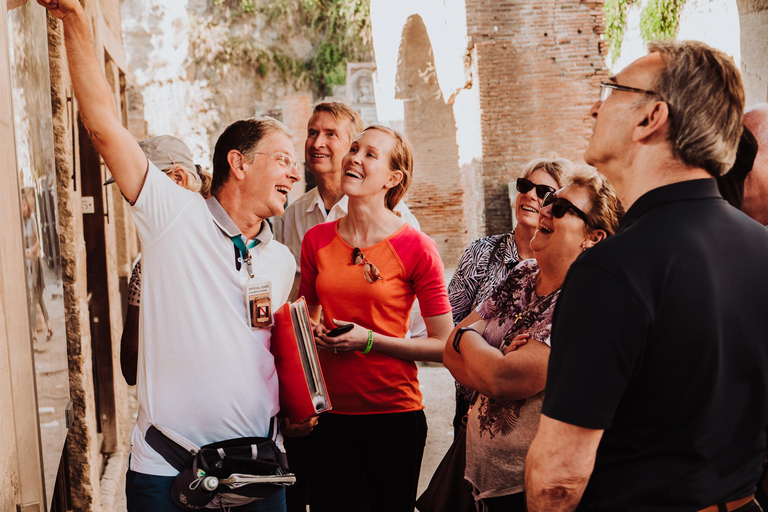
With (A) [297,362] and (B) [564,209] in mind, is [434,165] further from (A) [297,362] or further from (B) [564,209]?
(A) [297,362]

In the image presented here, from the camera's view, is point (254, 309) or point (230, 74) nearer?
point (254, 309)

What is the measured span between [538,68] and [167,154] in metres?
7.71

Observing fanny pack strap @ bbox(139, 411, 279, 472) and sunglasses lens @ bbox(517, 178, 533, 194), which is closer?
fanny pack strap @ bbox(139, 411, 279, 472)

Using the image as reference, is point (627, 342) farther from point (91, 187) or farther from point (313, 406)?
point (91, 187)

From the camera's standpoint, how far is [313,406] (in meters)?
2.25

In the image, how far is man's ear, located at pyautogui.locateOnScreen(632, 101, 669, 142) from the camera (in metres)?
1.49

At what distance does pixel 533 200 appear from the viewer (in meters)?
3.33

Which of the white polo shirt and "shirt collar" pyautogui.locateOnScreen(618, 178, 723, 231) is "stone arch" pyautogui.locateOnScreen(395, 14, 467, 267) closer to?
the white polo shirt

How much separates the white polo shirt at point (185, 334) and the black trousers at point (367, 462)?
80 centimetres

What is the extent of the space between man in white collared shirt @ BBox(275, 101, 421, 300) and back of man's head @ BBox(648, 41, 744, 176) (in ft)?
7.26

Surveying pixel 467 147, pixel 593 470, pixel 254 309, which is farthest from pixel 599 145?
pixel 467 147

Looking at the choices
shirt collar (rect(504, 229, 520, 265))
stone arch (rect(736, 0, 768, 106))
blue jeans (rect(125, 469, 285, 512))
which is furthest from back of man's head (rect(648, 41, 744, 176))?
stone arch (rect(736, 0, 768, 106))

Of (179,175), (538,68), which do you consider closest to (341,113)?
(179,175)

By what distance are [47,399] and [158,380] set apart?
39cm
